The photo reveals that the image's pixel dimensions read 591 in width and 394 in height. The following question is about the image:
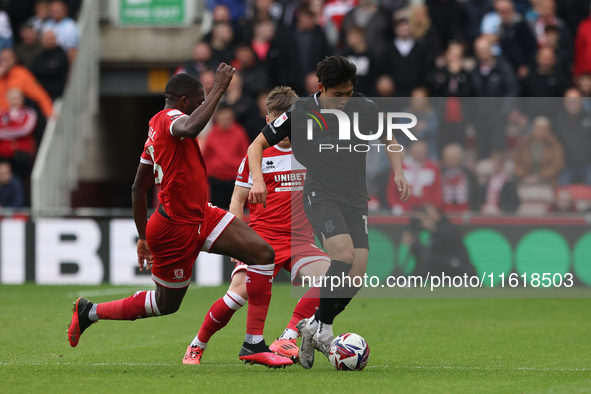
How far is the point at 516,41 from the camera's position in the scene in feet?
52.2

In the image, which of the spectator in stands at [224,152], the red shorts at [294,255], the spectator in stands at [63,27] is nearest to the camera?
the red shorts at [294,255]

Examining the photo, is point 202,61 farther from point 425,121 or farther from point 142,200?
point 142,200

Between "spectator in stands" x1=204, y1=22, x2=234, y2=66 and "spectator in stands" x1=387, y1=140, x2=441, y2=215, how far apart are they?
3.78m

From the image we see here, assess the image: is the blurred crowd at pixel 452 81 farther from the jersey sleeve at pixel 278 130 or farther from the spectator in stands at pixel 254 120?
the jersey sleeve at pixel 278 130

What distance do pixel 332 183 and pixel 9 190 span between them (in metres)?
9.96

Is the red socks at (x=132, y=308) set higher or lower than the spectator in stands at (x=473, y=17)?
lower

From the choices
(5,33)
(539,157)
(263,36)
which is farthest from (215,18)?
(539,157)

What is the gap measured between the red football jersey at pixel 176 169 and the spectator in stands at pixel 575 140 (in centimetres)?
846

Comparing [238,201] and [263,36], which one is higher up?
[263,36]

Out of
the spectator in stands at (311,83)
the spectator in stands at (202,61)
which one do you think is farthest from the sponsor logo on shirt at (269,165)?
the spectator in stands at (202,61)

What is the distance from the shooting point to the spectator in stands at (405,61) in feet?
51.2

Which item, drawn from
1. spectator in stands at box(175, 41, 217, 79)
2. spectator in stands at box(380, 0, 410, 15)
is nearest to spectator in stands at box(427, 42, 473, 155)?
spectator in stands at box(380, 0, 410, 15)

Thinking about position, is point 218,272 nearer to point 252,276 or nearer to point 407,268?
point 407,268

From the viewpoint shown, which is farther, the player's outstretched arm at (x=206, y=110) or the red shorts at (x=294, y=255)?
the red shorts at (x=294, y=255)
